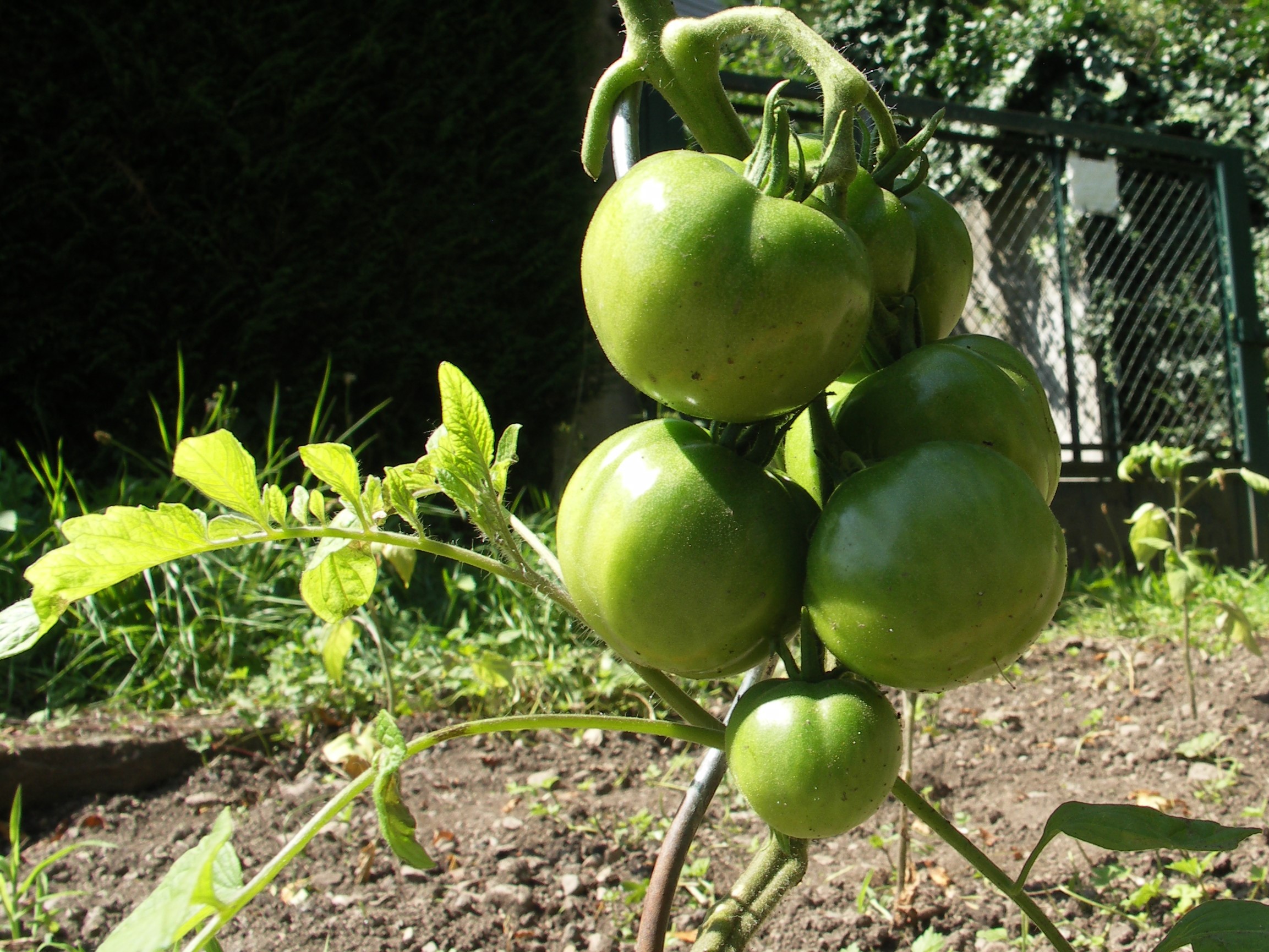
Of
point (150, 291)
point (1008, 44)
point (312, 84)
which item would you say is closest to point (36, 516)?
point (150, 291)

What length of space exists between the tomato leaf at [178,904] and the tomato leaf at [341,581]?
0.82 ft

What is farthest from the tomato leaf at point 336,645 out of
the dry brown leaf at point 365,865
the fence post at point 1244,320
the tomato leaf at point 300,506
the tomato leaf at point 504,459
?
the fence post at point 1244,320

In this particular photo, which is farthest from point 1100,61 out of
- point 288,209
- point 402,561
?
point 402,561

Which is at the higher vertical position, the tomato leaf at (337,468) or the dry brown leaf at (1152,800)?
the tomato leaf at (337,468)

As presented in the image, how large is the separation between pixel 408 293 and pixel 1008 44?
5472 mm

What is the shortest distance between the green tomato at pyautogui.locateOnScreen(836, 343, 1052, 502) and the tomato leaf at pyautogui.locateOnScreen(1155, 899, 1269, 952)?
36cm

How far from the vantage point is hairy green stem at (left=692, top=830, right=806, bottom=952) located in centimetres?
76

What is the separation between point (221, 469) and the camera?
2.37ft

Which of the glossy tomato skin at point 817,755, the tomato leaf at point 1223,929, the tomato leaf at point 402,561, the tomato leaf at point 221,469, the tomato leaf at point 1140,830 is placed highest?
the tomato leaf at point 221,469

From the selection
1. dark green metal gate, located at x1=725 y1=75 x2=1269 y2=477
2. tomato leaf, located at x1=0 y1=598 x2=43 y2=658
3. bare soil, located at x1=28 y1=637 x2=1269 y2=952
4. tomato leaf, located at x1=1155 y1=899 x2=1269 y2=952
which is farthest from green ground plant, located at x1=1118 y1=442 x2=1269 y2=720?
dark green metal gate, located at x1=725 y1=75 x2=1269 y2=477

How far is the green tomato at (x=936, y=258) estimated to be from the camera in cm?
69

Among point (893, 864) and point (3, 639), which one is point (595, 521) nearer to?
point (3, 639)

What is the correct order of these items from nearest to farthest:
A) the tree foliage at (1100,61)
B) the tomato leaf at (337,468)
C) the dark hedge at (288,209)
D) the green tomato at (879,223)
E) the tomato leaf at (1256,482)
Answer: the green tomato at (879,223)
the tomato leaf at (337,468)
the tomato leaf at (1256,482)
the dark hedge at (288,209)
the tree foliage at (1100,61)

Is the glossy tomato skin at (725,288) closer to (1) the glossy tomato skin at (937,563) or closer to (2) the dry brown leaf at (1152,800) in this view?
(1) the glossy tomato skin at (937,563)
